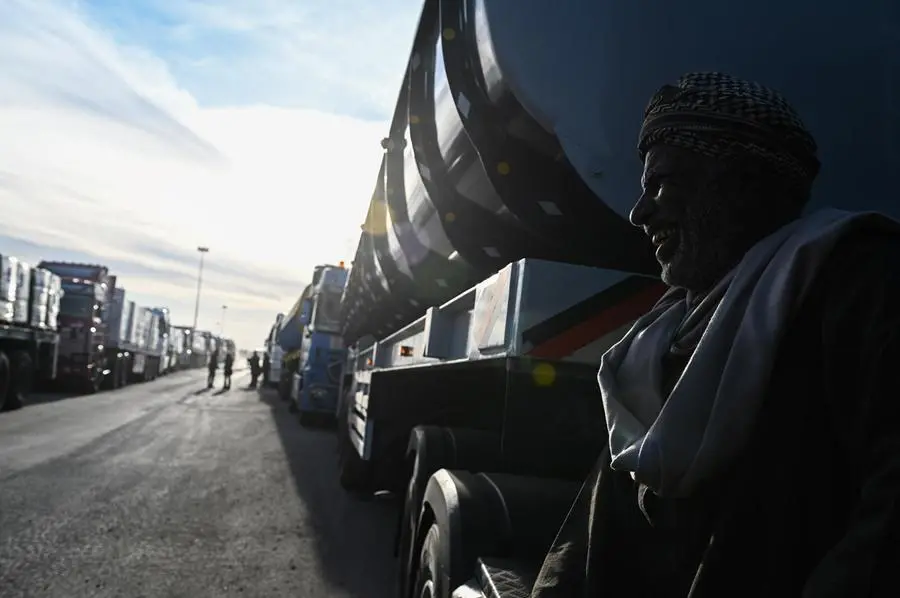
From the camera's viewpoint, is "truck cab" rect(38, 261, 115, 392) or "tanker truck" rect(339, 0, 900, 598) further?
"truck cab" rect(38, 261, 115, 392)

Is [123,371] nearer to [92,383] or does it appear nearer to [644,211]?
[92,383]

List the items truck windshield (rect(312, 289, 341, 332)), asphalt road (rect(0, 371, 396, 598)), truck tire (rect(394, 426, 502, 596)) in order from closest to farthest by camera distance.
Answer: truck tire (rect(394, 426, 502, 596))
asphalt road (rect(0, 371, 396, 598))
truck windshield (rect(312, 289, 341, 332))

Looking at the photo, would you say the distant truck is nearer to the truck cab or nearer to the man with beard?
the truck cab

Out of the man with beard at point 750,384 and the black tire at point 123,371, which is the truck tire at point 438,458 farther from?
the black tire at point 123,371

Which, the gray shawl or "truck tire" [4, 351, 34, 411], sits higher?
the gray shawl

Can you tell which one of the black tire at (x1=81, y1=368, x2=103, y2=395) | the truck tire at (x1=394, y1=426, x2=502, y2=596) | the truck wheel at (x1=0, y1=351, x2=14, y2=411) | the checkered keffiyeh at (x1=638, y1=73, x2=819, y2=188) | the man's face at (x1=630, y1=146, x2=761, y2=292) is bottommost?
the black tire at (x1=81, y1=368, x2=103, y2=395)

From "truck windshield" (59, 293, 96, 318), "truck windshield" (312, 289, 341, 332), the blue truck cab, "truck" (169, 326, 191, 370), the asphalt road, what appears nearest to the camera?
the asphalt road

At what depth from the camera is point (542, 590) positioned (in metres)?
1.55

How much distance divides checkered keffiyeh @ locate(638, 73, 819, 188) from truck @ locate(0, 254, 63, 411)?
15.6 m

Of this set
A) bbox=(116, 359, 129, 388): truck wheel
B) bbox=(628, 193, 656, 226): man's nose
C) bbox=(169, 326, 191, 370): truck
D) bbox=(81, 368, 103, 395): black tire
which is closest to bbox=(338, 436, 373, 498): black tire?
bbox=(628, 193, 656, 226): man's nose

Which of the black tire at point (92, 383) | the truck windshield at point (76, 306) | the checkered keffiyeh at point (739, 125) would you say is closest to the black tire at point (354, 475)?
the checkered keffiyeh at point (739, 125)

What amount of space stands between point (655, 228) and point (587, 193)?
1154 millimetres

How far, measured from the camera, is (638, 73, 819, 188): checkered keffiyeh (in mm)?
1209

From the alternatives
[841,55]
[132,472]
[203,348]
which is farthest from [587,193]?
[203,348]
